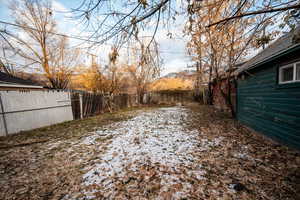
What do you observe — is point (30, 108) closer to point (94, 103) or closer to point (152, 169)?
point (94, 103)

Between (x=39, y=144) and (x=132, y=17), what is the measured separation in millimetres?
4556

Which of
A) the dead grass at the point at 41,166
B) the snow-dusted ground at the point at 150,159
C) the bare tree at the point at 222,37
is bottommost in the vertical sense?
the snow-dusted ground at the point at 150,159

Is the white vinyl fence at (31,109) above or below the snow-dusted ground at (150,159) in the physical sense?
above

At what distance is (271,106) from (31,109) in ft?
29.7

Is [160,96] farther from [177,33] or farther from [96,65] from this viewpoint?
[177,33]

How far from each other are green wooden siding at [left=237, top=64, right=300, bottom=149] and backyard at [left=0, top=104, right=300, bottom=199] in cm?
38

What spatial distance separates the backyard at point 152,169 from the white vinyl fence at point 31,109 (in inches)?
57.5

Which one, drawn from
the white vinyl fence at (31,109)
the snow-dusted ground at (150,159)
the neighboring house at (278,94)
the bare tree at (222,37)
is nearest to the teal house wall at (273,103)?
the neighboring house at (278,94)

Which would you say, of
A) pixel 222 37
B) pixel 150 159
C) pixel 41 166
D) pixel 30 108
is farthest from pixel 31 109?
pixel 222 37

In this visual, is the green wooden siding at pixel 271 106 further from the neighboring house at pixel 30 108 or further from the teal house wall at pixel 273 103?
the neighboring house at pixel 30 108

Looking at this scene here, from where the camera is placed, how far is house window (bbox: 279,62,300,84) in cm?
265

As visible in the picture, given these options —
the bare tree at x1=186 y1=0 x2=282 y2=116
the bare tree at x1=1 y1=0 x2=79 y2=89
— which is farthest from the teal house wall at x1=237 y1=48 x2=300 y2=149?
the bare tree at x1=1 y1=0 x2=79 y2=89

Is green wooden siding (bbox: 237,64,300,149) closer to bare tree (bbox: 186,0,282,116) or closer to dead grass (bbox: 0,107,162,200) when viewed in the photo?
bare tree (bbox: 186,0,282,116)

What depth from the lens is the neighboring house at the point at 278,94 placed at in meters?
2.66
